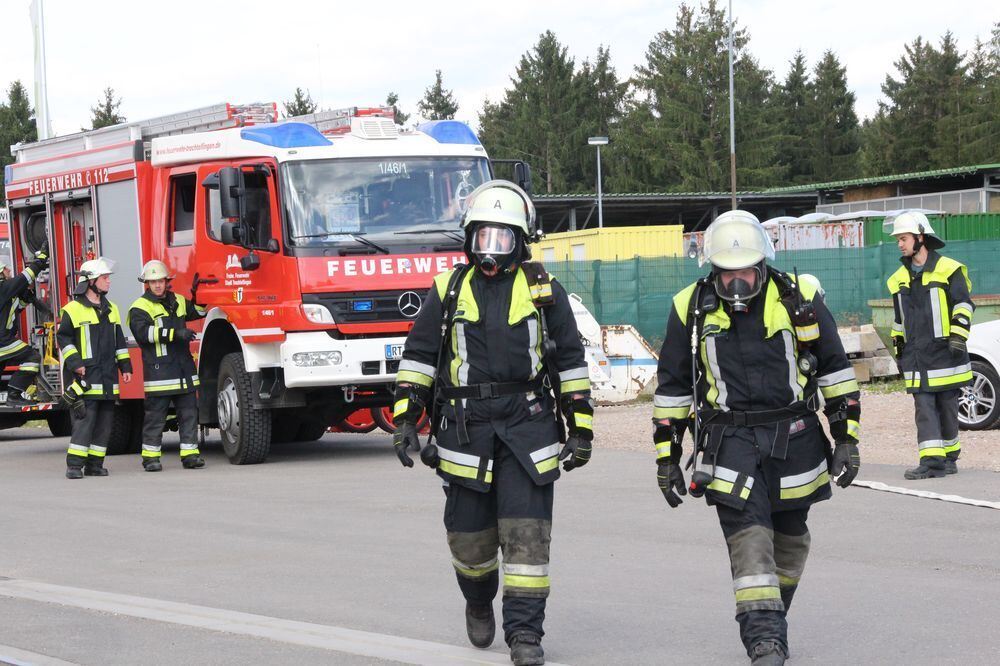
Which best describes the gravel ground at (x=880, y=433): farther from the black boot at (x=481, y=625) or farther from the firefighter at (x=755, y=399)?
the black boot at (x=481, y=625)

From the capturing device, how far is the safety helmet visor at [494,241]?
5867 millimetres

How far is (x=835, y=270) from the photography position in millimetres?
26266

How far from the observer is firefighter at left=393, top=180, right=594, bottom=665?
5734 mm

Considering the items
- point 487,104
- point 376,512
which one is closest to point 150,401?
point 376,512

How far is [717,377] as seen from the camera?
18.2 feet

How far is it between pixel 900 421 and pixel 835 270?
11199 millimetres

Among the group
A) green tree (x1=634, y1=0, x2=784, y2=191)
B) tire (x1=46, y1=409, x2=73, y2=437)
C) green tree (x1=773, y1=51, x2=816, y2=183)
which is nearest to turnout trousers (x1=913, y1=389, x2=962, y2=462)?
tire (x1=46, y1=409, x2=73, y2=437)

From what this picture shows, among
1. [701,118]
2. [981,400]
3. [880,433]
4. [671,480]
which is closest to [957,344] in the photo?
[981,400]

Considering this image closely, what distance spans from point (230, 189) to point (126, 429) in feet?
15.8

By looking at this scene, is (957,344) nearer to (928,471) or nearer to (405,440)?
(928,471)

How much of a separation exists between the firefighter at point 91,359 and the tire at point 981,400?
794 cm

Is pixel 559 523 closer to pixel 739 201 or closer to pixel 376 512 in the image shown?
pixel 376 512

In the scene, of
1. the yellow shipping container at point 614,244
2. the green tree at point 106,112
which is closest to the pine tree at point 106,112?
the green tree at point 106,112

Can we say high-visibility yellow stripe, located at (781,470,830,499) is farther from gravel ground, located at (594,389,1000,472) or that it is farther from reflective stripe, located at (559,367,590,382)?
gravel ground, located at (594,389,1000,472)
